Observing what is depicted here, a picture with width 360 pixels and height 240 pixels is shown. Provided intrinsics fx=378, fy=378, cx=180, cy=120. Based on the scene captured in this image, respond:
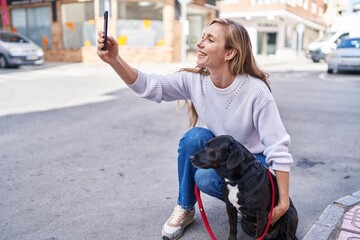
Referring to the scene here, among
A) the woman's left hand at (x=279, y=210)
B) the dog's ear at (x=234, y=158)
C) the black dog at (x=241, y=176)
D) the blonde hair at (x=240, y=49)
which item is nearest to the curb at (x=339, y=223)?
the woman's left hand at (x=279, y=210)

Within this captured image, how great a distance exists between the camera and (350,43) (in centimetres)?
1541

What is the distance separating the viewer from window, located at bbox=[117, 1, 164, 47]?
20.3m

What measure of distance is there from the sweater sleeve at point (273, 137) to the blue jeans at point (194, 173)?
24 centimetres

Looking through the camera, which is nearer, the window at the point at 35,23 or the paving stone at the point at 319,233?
the paving stone at the point at 319,233

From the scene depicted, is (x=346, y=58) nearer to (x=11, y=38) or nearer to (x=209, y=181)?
(x=209, y=181)

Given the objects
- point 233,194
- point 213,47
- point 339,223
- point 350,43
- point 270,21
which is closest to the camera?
point 233,194

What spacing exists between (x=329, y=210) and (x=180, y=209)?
1117 mm

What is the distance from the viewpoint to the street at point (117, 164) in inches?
115

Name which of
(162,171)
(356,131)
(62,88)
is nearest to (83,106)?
(62,88)

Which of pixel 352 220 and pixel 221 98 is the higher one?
pixel 221 98

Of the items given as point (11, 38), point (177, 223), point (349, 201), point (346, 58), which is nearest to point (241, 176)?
point (177, 223)

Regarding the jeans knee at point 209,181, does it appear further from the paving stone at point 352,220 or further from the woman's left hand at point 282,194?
the paving stone at point 352,220

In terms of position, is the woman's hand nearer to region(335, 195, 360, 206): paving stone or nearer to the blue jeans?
the blue jeans

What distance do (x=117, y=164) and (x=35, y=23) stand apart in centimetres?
2176
